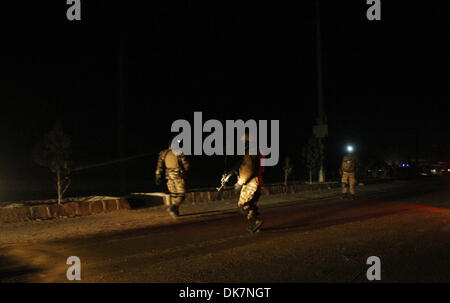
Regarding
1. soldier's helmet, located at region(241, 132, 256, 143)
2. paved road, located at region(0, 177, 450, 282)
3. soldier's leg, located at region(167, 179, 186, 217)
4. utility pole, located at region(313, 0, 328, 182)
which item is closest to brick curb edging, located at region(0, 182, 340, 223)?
soldier's leg, located at region(167, 179, 186, 217)

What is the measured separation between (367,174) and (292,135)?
11.0 metres

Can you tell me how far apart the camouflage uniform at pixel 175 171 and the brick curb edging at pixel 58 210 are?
2.37 m

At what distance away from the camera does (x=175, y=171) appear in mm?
10727

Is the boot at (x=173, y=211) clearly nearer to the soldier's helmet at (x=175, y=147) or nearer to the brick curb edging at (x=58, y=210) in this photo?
the soldier's helmet at (x=175, y=147)

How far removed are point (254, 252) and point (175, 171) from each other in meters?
4.10

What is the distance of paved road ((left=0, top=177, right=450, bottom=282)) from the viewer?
19.2 feet

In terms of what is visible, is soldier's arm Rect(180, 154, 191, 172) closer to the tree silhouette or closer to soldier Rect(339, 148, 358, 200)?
the tree silhouette

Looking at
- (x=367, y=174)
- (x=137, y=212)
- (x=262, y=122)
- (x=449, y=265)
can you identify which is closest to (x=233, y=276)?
(x=449, y=265)

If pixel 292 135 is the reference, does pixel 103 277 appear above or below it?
below

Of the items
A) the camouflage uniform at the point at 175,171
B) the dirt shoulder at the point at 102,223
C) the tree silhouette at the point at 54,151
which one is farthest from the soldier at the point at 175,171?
the tree silhouette at the point at 54,151

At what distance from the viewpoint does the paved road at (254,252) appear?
19.2ft

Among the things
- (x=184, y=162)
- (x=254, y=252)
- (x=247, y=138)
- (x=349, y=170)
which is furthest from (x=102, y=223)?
(x=349, y=170)
